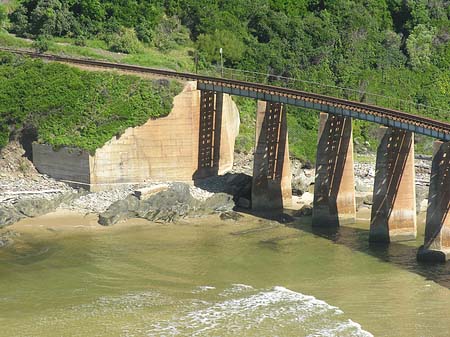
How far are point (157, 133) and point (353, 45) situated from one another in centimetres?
3043

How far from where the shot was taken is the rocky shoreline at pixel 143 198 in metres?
63.8

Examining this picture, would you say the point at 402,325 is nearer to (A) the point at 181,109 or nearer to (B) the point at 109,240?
(B) the point at 109,240

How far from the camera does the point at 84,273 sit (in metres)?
52.8

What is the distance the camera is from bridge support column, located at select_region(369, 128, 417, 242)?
57.5m

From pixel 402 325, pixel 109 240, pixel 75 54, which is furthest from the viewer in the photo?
pixel 75 54

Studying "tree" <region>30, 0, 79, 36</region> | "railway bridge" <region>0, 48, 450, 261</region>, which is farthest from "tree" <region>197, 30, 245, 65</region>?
"railway bridge" <region>0, 48, 450, 261</region>

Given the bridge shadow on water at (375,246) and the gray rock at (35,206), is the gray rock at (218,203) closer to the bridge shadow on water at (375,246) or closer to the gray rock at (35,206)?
the bridge shadow on water at (375,246)

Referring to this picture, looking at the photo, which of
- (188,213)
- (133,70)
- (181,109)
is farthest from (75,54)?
(188,213)

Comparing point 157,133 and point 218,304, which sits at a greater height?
point 157,133

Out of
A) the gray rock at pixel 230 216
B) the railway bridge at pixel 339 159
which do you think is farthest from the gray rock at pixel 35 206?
the railway bridge at pixel 339 159

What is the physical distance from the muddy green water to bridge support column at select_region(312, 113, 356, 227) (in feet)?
4.63

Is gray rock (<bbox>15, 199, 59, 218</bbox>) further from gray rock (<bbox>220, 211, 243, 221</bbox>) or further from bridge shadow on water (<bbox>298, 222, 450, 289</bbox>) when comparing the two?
bridge shadow on water (<bbox>298, 222, 450, 289</bbox>)

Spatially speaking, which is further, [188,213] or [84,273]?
[188,213]

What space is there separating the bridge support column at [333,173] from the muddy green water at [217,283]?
1.41 m
